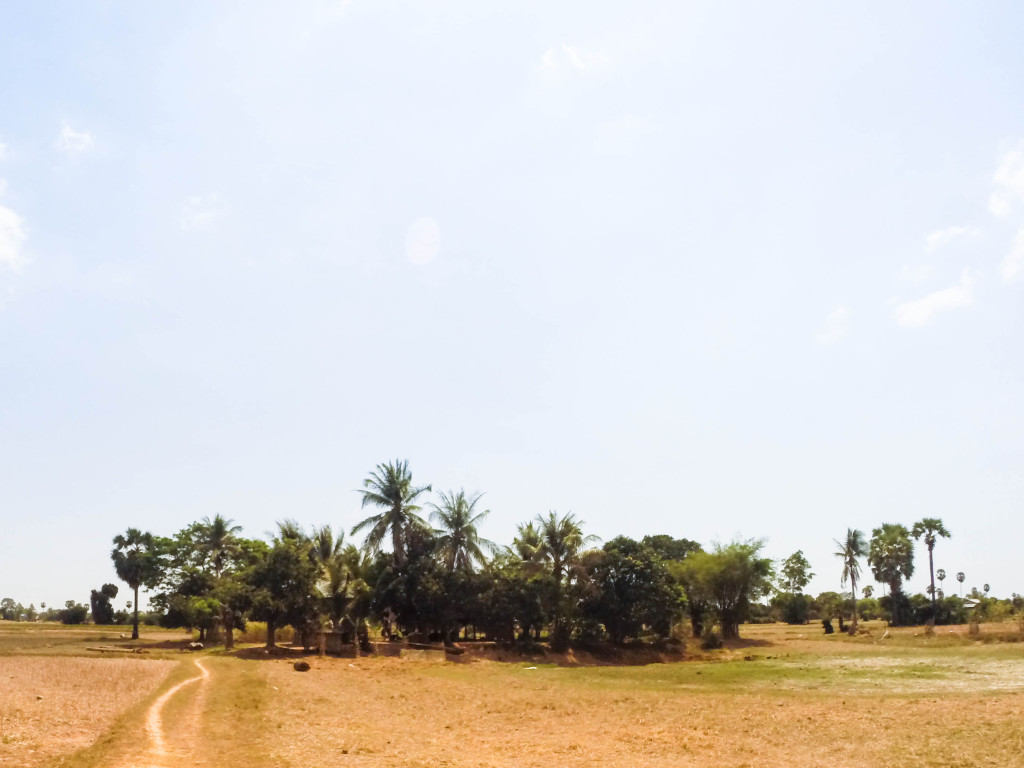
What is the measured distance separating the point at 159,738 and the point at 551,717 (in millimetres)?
10302

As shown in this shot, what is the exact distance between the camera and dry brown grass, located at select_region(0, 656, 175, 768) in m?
14.7

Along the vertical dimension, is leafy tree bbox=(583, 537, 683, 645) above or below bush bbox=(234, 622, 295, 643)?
above

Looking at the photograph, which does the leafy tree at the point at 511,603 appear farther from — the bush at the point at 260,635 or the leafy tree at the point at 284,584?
the bush at the point at 260,635

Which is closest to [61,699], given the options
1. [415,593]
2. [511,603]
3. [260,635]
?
[415,593]

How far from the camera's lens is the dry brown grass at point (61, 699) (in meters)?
14.7

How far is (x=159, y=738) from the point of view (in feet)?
52.5

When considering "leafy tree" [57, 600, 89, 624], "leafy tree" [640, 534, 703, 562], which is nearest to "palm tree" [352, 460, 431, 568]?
"leafy tree" [640, 534, 703, 562]

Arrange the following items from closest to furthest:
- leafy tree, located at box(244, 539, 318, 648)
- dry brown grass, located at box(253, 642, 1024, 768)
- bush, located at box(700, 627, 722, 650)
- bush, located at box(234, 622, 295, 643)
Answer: dry brown grass, located at box(253, 642, 1024, 768) → leafy tree, located at box(244, 539, 318, 648) → bush, located at box(700, 627, 722, 650) → bush, located at box(234, 622, 295, 643)

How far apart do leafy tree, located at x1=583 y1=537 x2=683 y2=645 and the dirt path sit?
3207 centimetres

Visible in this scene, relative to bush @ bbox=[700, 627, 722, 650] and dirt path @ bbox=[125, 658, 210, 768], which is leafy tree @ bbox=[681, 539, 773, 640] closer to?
bush @ bbox=[700, 627, 722, 650]

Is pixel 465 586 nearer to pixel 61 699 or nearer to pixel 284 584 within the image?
pixel 284 584

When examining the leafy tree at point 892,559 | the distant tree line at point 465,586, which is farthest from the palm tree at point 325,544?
the leafy tree at point 892,559

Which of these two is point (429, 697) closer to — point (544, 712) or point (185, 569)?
point (544, 712)

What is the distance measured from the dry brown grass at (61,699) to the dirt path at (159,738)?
732 millimetres
